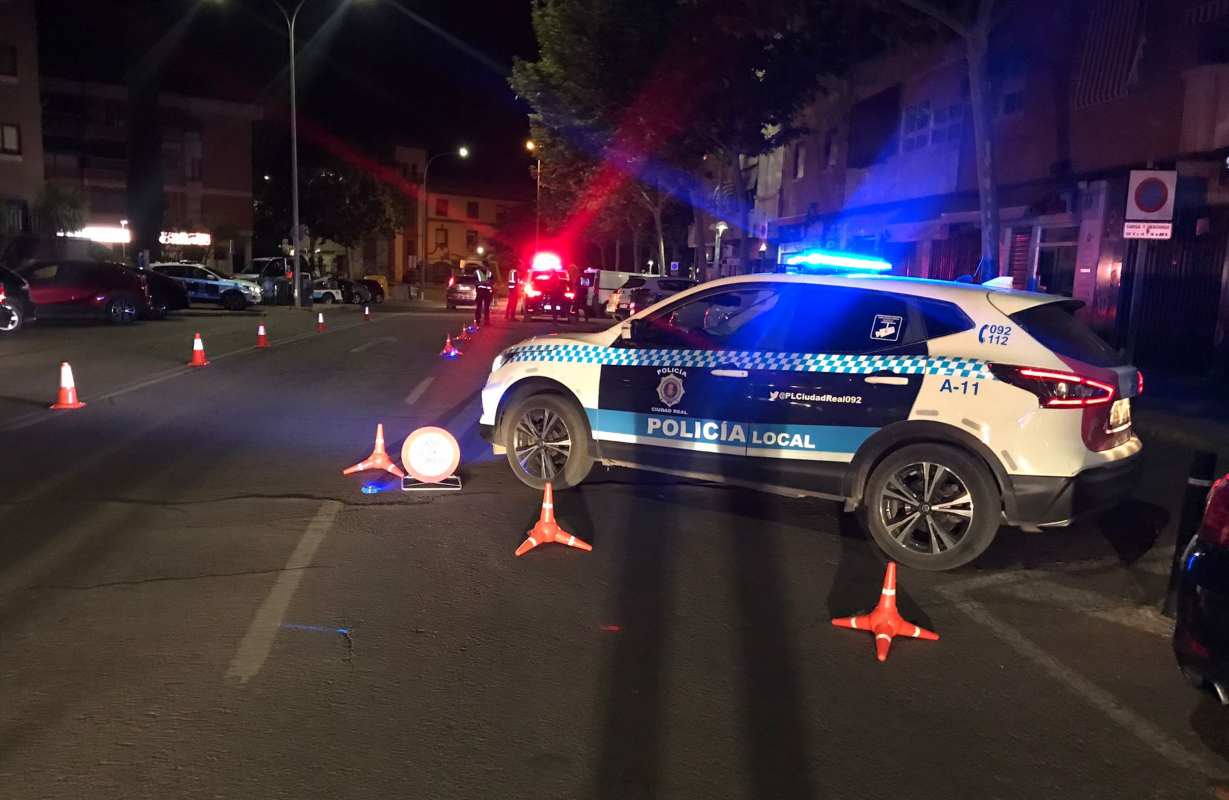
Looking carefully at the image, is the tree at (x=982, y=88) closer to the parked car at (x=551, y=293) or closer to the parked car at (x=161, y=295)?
the parked car at (x=551, y=293)

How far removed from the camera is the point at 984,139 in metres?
14.4

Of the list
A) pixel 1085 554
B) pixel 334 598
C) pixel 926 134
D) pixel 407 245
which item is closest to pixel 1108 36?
pixel 926 134

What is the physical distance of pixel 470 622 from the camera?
15.8 feet

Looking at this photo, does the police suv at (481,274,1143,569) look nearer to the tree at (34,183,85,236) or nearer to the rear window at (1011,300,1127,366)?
the rear window at (1011,300,1127,366)

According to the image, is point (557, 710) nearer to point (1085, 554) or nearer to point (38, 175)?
point (1085, 554)

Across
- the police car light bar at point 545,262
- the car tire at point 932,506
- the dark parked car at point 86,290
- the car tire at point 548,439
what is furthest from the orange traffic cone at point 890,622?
the police car light bar at point 545,262

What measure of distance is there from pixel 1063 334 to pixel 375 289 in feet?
138

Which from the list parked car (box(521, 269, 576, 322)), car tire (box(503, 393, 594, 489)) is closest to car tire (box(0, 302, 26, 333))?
parked car (box(521, 269, 576, 322))

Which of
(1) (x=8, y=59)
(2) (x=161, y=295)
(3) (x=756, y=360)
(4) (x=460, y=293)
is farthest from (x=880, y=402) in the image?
(1) (x=8, y=59)

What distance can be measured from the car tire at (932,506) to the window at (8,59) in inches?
1718

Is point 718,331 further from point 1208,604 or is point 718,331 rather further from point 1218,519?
point 1208,604

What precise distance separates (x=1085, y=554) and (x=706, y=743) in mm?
3936

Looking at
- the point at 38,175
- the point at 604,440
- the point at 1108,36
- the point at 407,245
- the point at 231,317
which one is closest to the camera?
the point at 604,440

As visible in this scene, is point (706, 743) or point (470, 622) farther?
point (470, 622)
